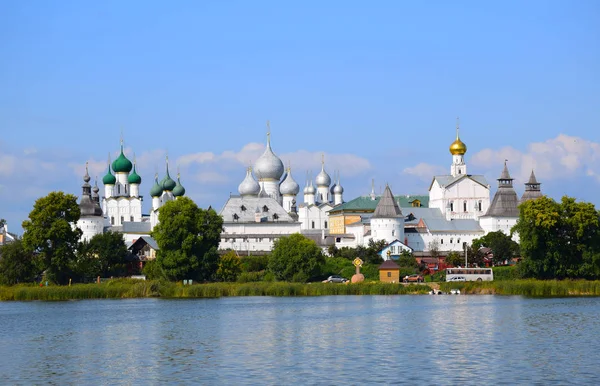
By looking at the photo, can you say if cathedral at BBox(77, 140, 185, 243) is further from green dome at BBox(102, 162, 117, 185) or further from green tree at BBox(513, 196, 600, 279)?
green tree at BBox(513, 196, 600, 279)

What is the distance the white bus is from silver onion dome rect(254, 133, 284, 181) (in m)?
45.4

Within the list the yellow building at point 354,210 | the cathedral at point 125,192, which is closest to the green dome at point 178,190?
the cathedral at point 125,192

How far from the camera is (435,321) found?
40.1m

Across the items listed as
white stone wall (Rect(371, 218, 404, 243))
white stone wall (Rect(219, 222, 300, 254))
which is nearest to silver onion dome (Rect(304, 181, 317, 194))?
white stone wall (Rect(219, 222, 300, 254))

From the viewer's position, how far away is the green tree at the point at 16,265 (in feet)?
223

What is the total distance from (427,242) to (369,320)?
189ft

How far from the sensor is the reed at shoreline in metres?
57.8

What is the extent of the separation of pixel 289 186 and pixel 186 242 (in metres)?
59.2

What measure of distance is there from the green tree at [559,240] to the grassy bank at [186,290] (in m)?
6.97

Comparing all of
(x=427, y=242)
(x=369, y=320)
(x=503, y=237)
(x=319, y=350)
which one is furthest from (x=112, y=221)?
(x=319, y=350)

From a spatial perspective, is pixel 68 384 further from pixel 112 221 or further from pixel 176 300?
pixel 112 221

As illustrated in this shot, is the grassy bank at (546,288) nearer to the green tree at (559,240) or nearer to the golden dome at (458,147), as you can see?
the green tree at (559,240)

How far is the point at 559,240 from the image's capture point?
6488 cm

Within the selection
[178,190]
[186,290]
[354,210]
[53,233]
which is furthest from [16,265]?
[178,190]
